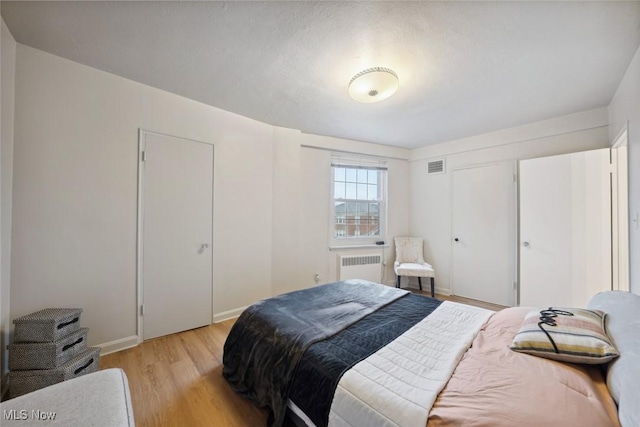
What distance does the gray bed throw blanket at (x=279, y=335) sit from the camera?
1.34 metres

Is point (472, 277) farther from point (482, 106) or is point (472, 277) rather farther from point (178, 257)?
point (178, 257)

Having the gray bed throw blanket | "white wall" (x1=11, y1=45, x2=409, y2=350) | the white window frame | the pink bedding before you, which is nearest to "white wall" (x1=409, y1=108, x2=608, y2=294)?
the white window frame

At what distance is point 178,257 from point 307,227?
166 cm

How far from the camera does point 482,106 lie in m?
2.63

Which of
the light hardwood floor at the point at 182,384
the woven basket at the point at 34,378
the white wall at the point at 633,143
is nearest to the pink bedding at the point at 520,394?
the light hardwood floor at the point at 182,384

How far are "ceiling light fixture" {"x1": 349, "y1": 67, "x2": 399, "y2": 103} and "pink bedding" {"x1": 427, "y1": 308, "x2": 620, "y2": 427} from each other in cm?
185

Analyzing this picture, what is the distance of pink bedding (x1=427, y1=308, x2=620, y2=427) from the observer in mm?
795

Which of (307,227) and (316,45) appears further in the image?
(307,227)

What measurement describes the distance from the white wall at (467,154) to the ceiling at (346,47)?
0.31 metres

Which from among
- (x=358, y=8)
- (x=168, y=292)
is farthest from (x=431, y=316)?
(x=168, y=292)

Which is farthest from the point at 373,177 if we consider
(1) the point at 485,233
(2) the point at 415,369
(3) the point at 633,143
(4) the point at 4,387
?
(4) the point at 4,387

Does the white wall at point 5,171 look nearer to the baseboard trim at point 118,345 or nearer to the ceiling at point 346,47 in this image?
the ceiling at point 346,47

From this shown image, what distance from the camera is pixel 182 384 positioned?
1738 millimetres
